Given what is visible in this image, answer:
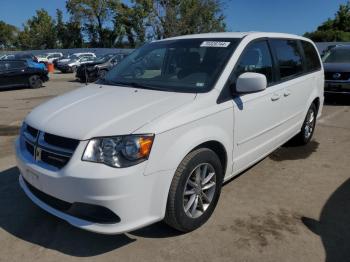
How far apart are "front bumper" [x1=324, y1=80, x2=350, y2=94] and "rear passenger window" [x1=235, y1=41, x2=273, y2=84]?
639cm

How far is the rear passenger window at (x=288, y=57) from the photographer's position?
15.6 feet

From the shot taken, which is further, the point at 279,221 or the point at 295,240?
the point at 279,221

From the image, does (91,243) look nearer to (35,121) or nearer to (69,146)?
(69,146)

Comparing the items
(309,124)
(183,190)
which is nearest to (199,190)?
(183,190)

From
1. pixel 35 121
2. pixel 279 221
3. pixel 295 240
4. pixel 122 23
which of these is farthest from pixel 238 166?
pixel 122 23

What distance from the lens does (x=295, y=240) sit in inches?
133

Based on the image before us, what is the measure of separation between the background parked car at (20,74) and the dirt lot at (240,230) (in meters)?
13.1

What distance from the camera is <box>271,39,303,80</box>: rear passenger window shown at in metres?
4.74

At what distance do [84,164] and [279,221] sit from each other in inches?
79.5

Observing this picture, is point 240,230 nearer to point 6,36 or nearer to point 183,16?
point 183,16

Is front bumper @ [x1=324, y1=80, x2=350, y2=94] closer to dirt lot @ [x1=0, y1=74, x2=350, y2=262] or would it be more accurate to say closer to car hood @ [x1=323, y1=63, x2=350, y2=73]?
car hood @ [x1=323, y1=63, x2=350, y2=73]

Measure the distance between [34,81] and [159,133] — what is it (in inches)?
649

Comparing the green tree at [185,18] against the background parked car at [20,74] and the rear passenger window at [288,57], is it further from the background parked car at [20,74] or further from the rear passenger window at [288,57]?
the rear passenger window at [288,57]

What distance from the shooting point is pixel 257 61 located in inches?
168
